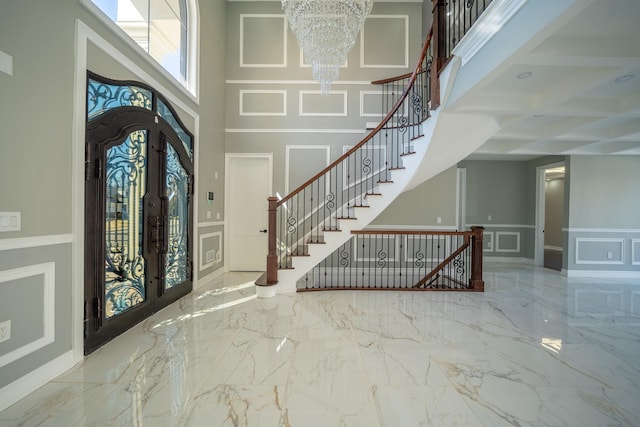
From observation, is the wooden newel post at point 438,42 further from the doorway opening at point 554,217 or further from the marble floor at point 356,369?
the doorway opening at point 554,217

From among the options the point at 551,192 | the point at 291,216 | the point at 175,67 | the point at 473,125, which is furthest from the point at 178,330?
the point at 551,192

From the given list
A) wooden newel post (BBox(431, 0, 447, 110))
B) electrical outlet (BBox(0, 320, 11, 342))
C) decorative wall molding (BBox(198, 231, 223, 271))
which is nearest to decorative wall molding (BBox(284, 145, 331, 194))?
decorative wall molding (BBox(198, 231, 223, 271))

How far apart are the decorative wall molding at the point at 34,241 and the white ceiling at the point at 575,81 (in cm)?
348

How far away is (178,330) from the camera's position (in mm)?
2836

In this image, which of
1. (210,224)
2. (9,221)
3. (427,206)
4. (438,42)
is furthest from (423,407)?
(427,206)

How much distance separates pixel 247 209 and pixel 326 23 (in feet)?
11.0

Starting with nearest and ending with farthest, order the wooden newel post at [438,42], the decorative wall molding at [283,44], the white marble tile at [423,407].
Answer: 1. the white marble tile at [423,407]
2. the wooden newel post at [438,42]
3. the decorative wall molding at [283,44]

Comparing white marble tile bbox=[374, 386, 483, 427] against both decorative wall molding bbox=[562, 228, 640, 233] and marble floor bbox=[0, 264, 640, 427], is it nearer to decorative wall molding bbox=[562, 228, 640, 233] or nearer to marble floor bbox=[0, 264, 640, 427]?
marble floor bbox=[0, 264, 640, 427]

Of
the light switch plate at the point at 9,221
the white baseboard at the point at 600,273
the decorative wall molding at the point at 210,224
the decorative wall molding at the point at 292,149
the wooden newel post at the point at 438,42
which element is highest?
the wooden newel post at the point at 438,42

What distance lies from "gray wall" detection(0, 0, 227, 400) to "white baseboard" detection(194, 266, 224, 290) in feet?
7.06

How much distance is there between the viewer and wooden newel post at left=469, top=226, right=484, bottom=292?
4.32 meters

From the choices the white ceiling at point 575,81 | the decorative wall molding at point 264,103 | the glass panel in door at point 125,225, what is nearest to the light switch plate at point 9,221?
the glass panel in door at point 125,225

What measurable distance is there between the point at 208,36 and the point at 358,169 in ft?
11.0

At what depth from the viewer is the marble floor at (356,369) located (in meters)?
1.68
